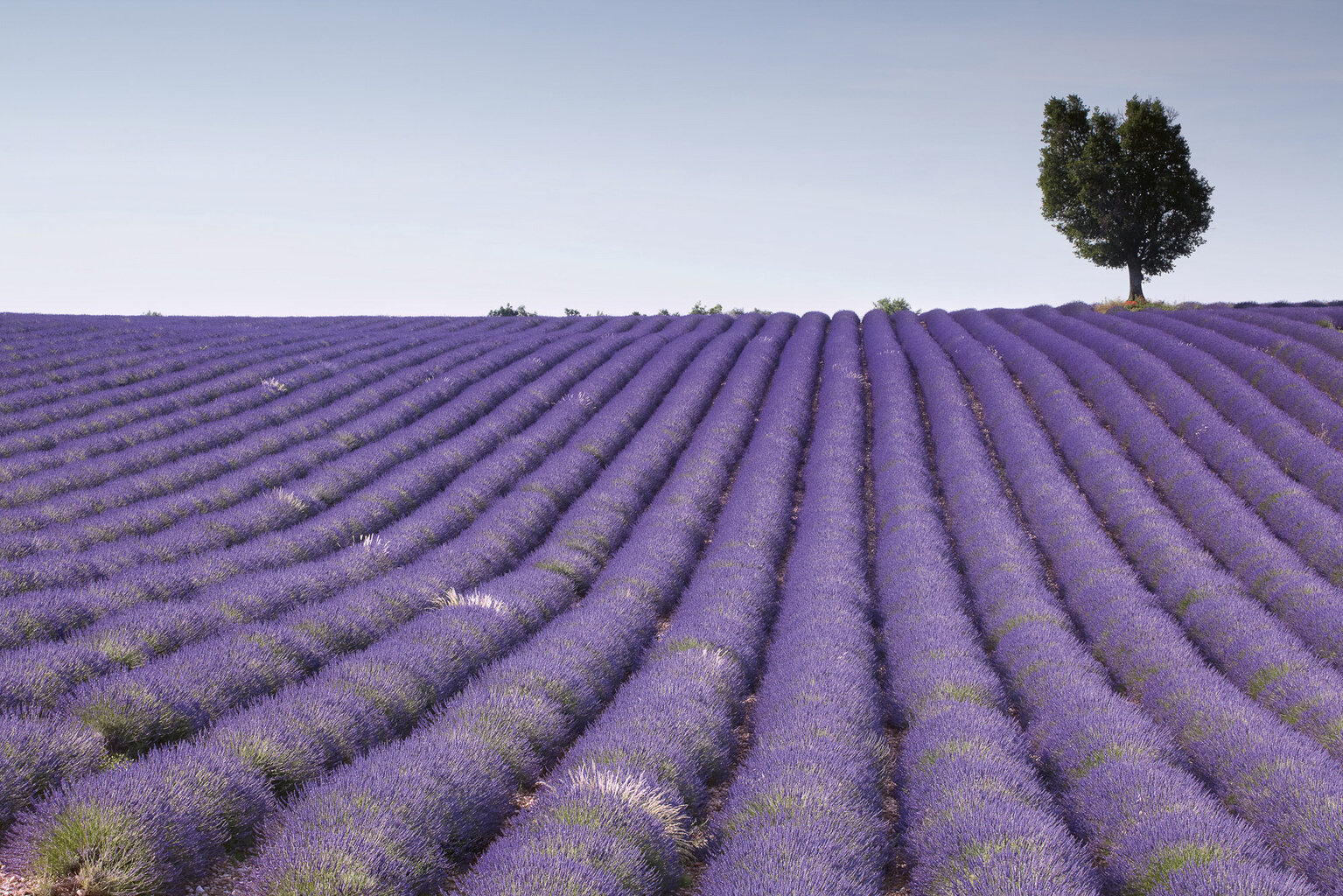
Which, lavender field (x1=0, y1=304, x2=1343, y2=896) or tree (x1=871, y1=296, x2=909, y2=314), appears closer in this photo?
lavender field (x1=0, y1=304, x2=1343, y2=896)

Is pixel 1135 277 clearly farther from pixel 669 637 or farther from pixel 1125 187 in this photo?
pixel 669 637

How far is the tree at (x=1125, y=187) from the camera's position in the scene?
3033 centimetres

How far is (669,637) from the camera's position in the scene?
6.67 meters

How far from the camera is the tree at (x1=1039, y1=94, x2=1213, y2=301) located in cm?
3033

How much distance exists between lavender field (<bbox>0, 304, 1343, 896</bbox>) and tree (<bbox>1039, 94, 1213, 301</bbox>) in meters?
17.8

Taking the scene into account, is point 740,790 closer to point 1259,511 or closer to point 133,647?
point 133,647

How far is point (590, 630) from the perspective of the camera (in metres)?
6.48

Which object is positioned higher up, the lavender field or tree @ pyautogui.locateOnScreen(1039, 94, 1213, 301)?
tree @ pyautogui.locateOnScreen(1039, 94, 1213, 301)

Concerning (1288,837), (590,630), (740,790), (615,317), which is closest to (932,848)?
(740,790)

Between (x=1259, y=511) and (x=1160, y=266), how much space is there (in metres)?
26.3

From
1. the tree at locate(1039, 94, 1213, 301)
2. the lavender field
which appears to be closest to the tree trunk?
the tree at locate(1039, 94, 1213, 301)

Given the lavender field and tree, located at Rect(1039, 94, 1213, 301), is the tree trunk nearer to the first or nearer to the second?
tree, located at Rect(1039, 94, 1213, 301)

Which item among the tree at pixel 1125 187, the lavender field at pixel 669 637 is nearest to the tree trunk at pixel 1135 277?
the tree at pixel 1125 187

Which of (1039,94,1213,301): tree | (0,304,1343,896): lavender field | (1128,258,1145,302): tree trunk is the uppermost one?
(1039,94,1213,301): tree
